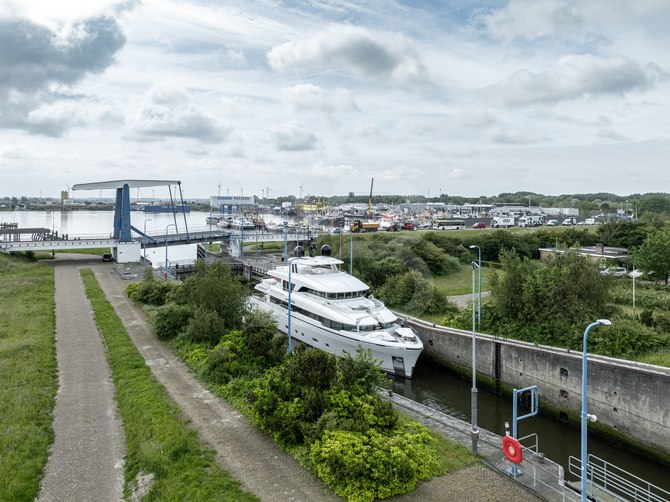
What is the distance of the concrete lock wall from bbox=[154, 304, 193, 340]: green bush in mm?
14553

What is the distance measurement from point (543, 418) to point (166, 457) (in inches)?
647

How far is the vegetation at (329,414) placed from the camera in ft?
39.2

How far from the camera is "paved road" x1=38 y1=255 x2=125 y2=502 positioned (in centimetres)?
1227

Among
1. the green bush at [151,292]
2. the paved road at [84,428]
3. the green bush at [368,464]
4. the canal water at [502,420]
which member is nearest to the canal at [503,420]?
the canal water at [502,420]

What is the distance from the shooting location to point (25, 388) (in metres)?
17.9

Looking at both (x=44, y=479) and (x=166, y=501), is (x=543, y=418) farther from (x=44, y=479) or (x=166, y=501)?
(x=44, y=479)

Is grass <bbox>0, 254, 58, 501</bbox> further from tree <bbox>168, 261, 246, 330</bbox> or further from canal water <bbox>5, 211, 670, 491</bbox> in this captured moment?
canal water <bbox>5, 211, 670, 491</bbox>

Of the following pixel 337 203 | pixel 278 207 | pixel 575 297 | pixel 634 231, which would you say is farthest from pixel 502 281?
pixel 278 207

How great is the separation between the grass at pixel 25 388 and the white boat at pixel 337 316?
1182 cm

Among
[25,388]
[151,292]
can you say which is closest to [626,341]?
[25,388]

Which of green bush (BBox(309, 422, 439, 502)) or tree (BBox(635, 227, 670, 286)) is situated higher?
tree (BBox(635, 227, 670, 286))

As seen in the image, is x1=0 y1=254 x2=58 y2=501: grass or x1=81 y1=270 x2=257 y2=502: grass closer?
x1=81 y1=270 x2=257 y2=502: grass

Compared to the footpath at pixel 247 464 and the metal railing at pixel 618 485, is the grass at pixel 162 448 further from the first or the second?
the metal railing at pixel 618 485

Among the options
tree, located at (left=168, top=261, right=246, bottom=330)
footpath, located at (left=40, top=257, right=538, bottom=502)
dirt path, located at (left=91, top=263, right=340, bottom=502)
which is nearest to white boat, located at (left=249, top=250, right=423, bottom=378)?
tree, located at (left=168, top=261, right=246, bottom=330)
